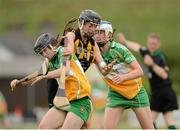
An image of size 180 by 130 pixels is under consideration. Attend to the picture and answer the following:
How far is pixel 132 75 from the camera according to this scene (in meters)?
12.4

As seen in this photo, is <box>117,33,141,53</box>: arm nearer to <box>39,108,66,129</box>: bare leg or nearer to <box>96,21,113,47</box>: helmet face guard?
<box>96,21,113,47</box>: helmet face guard

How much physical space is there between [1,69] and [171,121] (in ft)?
103

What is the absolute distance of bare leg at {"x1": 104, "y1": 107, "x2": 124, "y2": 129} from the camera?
1278 cm

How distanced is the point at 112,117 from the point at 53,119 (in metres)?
1.49

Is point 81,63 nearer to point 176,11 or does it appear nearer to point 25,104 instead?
point 25,104

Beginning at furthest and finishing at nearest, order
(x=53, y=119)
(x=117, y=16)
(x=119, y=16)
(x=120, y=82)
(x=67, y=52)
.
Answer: (x=119, y=16)
(x=117, y=16)
(x=120, y=82)
(x=53, y=119)
(x=67, y=52)

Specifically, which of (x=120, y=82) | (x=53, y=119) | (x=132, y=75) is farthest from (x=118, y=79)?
(x=53, y=119)

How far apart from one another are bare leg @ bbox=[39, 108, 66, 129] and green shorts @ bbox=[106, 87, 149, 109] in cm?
147

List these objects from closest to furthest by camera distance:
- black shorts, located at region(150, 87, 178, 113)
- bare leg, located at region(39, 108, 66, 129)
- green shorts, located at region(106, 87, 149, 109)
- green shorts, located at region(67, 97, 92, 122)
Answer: green shorts, located at region(67, 97, 92, 122)
bare leg, located at region(39, 108, 66, 129)
green shorts, located at region(106, 87, 149, 109)
black shorts, located at region(150, 87, 178, 113)

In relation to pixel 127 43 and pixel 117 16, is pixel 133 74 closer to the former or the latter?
pixel 127 43

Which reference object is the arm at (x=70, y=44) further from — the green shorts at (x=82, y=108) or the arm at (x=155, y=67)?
the arm at (x=155, y=67)

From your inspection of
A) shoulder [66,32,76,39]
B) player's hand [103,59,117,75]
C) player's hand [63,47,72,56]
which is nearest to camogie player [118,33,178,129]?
player's hand [103,59,117,75]

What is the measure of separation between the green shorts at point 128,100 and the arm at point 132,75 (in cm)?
48

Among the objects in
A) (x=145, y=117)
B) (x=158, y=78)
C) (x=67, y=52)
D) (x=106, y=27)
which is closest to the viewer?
(x=67, y=52)
